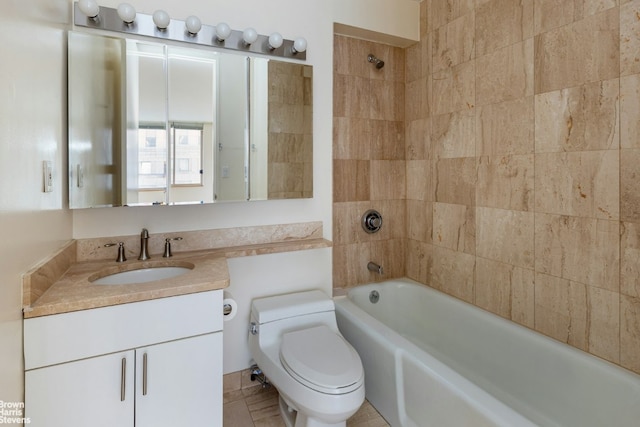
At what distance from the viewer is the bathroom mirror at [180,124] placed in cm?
157

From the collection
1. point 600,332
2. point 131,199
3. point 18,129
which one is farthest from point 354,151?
point 18,129

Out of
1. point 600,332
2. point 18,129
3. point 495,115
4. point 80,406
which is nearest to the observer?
point 18,129

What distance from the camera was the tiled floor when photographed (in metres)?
1.73

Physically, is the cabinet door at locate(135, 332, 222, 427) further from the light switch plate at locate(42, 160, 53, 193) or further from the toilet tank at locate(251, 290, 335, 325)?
the light switch plate at locate(42, 160, 53, 193)

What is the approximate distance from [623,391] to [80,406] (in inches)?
81.2

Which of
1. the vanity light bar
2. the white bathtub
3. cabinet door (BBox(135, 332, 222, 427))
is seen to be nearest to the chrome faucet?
cabinet door (BBox(135, 332, 222, 427))

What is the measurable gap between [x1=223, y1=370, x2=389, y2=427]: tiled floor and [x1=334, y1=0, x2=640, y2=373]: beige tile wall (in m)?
0.85

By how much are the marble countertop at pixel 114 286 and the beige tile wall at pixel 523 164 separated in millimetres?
1116

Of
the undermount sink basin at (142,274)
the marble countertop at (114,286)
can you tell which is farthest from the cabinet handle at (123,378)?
the undermount sink basin at (142,274)

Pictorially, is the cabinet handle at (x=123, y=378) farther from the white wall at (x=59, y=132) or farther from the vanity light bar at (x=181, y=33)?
the vanity light bar at (x=181, y=33)

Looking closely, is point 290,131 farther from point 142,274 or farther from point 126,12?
point 142,274

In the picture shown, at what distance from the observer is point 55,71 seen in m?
1.39

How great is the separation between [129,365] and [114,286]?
0.30 m

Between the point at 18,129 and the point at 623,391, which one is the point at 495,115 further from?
the point at 18,129
